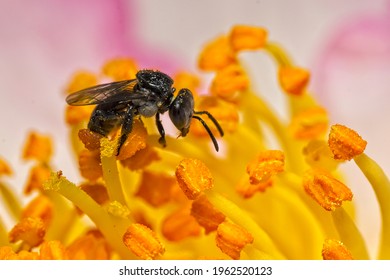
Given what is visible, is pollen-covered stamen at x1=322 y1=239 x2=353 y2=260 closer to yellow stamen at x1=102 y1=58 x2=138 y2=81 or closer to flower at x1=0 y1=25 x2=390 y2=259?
flower at x1=0 y1=25 x2=390 y2=259

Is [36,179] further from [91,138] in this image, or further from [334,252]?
[334,252]

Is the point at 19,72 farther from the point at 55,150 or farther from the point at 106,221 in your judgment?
the point at 106,221

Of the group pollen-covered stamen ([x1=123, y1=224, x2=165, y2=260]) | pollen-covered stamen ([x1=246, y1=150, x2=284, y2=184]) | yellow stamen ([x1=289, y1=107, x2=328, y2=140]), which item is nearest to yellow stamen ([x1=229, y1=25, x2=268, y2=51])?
yellow stamen ([x1=289, y1=107, x2=328, y2=140])

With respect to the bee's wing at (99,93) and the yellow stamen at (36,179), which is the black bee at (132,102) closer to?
the bee's wing at (99,93)

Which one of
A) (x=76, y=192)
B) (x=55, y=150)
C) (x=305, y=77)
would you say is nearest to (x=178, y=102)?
(x=76, y=192)

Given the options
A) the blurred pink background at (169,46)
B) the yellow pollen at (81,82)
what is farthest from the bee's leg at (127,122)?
the blurred pink background at (169,46)

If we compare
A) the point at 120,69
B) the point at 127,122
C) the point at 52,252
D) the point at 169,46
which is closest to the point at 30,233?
the point at 52,252
